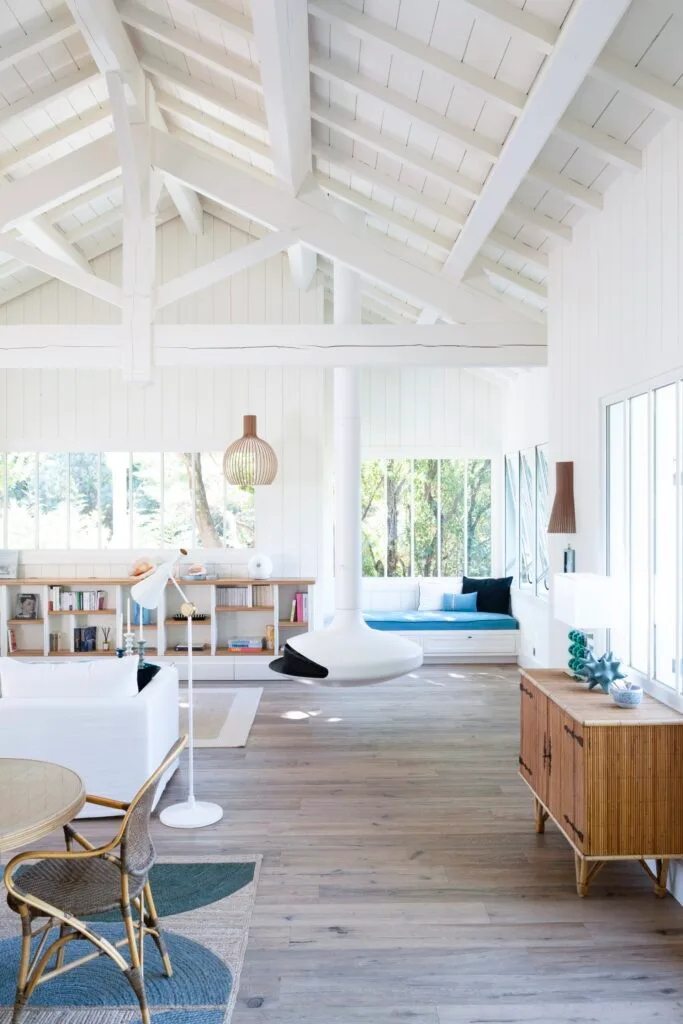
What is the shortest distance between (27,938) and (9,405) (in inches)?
287

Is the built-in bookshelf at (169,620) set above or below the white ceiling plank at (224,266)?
below

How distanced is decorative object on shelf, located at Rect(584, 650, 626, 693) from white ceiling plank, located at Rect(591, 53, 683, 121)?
2.54m

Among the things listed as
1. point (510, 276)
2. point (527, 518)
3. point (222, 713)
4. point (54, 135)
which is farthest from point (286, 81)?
point (527, 518)

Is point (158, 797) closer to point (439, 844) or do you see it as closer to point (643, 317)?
point (439, 844)

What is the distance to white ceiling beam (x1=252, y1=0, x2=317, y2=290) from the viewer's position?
379 centimetres

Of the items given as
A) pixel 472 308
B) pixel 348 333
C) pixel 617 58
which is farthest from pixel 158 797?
pixel 617 58

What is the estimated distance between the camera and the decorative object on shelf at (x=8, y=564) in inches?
340

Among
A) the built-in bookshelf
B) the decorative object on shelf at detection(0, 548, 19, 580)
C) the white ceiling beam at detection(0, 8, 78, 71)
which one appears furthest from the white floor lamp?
the decorative object on shelf at detection(0, 548, 19, 580)

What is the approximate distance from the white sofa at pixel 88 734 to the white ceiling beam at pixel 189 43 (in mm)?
3800

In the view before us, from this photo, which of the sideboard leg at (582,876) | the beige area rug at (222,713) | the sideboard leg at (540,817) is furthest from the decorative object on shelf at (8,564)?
the sideboard leg at (582,876)

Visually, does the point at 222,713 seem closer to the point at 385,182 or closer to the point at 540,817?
the point at 540,817

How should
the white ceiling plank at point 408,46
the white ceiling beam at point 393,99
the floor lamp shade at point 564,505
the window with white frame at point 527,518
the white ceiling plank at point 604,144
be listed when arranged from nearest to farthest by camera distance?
the white ceiling plank at point 408,46 < the white ceiling plank at point 604,144 < the white ceiling beam at point 393,99 < the floor lamp shade at point 564,505 < the window with white frame at point 527,518

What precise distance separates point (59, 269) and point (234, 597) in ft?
13.0

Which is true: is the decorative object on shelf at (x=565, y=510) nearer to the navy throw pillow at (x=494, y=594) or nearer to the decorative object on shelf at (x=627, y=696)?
the decorative object on shelf at (x=627, y=696)
